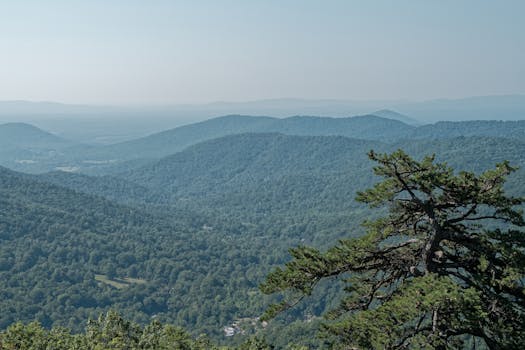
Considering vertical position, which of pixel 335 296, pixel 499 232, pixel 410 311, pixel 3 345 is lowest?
pixel 335 296

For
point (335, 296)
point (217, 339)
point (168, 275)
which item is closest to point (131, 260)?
point (168, 275)

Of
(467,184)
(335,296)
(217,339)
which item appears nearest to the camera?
(467,184)

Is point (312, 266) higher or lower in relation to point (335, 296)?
higher

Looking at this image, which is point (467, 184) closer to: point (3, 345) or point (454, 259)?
point (454, 259)

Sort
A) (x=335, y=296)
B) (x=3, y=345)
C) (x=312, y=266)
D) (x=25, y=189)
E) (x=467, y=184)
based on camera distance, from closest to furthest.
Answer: (x=467, y=184), (x=312, y=266), (x=3, y=345), (x=335, y=296), (x=25, y=189)

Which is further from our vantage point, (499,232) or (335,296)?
(335,296)

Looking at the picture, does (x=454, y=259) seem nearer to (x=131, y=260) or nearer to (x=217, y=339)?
(x=217, y=339)
